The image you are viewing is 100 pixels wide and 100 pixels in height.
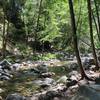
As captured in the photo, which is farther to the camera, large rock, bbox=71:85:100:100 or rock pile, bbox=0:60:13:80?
rock pile, bbox=0:60:13:80

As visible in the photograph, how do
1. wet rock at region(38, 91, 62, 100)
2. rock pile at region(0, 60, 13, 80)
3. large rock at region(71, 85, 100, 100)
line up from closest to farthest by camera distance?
large rock at region(71, 85, 100, 100)
wet rock at region(38, 91, 62, 100)
rock pile at region(0, 60, 13, 80)

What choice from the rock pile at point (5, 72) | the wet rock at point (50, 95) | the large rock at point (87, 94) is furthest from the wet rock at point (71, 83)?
the rock pile at point (5, 72)

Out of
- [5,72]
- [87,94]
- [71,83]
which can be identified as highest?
[87,94]

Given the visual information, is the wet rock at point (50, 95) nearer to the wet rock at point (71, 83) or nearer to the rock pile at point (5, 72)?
the wet rock at point (71, 83)

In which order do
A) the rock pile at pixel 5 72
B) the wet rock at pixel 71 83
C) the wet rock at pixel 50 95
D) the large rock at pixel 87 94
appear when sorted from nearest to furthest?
the large rock at pixel 87 94
the wet rock at pixel 50 95
the wet rock at pixel 71 83
the rock pile at pixel 5 72

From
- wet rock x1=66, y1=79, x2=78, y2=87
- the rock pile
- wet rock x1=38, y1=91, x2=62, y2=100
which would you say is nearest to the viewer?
wet rock x1=38, y1=91, x2=62, y2=100

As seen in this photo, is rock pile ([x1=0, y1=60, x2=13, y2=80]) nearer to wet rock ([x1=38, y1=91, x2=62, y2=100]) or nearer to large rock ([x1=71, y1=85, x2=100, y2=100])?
wet rock ([x1=38, y1=91, x2=62, y2=100])

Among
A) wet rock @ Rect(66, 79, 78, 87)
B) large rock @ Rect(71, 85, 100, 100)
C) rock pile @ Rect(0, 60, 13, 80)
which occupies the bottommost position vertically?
rock pile @ Rect(0, 60, 13, 80)

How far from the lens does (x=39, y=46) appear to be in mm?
42500

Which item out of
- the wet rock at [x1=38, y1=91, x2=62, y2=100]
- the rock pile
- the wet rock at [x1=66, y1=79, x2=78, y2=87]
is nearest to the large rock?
the wet rock at [x1=38, y1=91, x2=62, y2=100]

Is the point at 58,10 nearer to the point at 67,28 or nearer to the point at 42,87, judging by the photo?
the point at 67,28

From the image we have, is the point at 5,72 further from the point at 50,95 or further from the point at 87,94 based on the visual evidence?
the point at 87,94

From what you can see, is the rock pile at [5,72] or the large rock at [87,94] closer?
the large rock at [87,94]

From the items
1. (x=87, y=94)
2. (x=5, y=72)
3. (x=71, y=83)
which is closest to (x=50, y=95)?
(x=71, y=83)
